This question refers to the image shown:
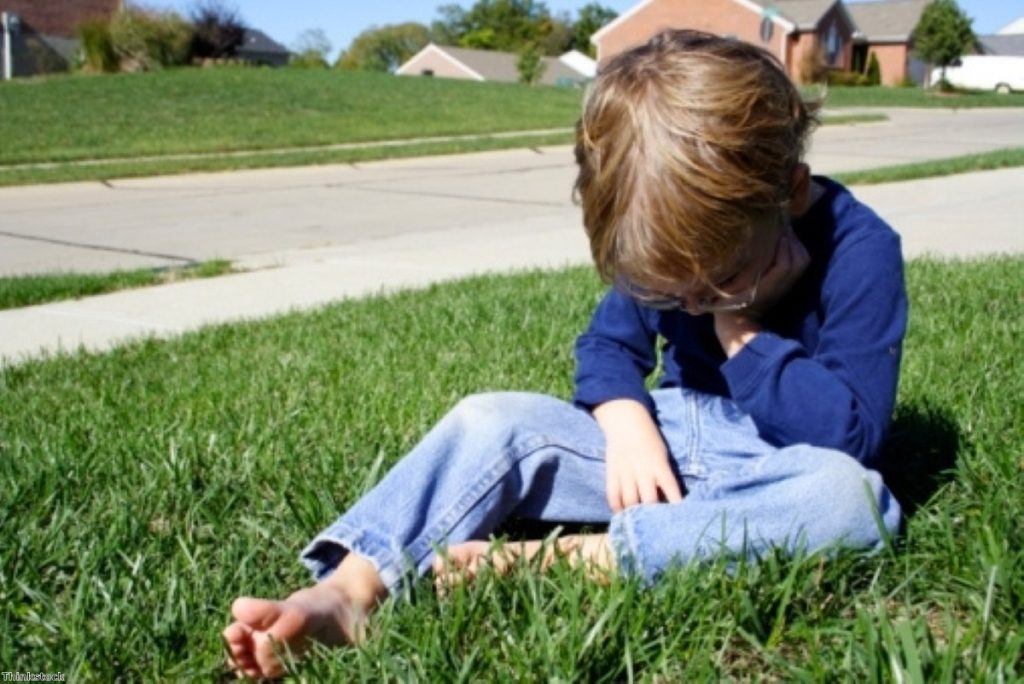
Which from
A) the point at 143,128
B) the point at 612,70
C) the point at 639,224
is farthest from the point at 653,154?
the point at 143,128

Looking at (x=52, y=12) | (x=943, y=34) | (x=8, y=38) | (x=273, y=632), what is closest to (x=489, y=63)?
(x=52, y=12)

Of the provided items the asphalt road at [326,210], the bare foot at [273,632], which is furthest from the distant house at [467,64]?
the bare foot at [273,632]

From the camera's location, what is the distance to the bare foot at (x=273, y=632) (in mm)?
1771

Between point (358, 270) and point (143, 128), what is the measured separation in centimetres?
1233

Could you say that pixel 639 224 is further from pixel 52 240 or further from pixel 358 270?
pixel 52 240

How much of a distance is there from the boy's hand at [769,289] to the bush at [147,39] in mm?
31736

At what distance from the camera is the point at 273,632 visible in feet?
5.86

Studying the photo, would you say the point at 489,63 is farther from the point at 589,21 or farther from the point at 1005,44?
the point at 1005,44

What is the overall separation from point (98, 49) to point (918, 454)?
3095cm

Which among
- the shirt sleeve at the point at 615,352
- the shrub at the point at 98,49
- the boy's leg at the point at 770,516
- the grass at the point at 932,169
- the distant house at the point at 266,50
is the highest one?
the distant house at the point at 266,50

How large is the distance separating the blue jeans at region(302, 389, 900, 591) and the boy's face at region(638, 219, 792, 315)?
27cm

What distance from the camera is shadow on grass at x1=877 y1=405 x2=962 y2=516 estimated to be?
8.34 ft

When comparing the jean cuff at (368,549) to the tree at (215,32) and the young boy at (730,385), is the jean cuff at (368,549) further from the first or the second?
the tree at (215,32)

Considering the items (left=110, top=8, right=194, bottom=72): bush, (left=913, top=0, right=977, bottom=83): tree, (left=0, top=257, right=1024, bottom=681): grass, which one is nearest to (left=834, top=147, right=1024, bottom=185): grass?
(left=0, top=257, right=1024, bottom=681): grass
